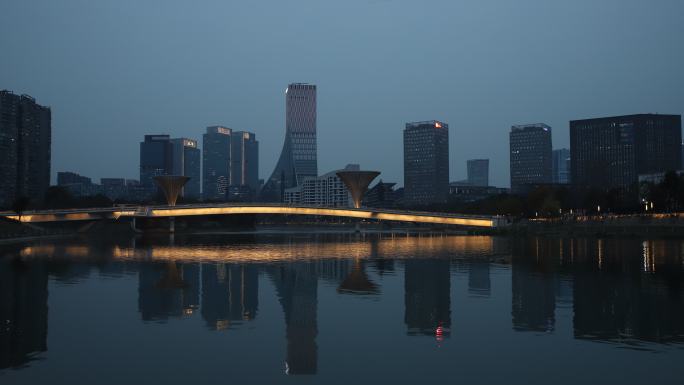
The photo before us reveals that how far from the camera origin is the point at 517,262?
1506 inches

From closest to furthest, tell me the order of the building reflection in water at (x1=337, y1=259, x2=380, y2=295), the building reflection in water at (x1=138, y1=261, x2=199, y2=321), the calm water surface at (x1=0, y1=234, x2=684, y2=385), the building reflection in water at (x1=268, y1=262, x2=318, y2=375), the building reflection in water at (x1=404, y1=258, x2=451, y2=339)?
the calm water surface at (x1=0, y1=234, x2=684, y2=385)
the building reflection in water at (x1=268, y1=262, x2=318, y2=375)
the building reflection in water at (x1=404, y1=258, x2=451, y2=339)
the building reflection in water at (x1=138, y1=261, x2=199, y2=321)
the building reflection in water at (x1=337, y1=259, x2=380, y2=295)

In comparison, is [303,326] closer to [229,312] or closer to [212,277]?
[229,312]

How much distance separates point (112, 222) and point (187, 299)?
10828 cm

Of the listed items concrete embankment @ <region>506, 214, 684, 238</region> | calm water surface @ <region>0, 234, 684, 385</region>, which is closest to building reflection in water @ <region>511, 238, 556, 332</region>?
calm water surface @ <region>0, 234, 684, 385</region>

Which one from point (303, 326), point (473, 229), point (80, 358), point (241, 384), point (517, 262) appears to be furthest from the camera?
point (473, 229)

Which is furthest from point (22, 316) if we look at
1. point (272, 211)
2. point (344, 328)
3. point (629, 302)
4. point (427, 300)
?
point (272, 211)

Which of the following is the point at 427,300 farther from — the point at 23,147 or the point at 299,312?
the point at 23,147

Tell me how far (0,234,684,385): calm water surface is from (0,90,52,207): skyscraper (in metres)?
152

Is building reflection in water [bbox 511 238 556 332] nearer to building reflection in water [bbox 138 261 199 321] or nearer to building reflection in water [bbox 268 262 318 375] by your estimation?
building reflection in water [bbox 268 262 318 375]

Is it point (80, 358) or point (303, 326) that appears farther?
point (303, 326)

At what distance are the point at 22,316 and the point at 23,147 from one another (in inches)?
6882

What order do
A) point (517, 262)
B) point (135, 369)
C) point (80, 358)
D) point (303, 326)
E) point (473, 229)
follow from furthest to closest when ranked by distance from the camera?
point (473, 229) < point (517, 262) < point (303, 326) < point (80, 358) < point (135, 369)

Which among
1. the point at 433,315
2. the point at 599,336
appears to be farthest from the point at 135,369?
the point at 599,336

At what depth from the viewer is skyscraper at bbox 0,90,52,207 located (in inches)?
6462
